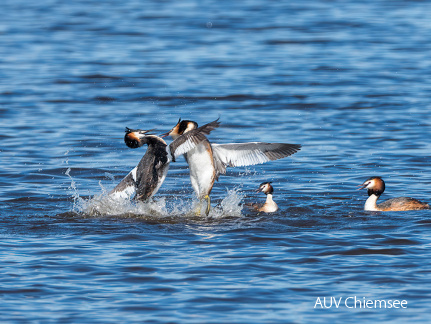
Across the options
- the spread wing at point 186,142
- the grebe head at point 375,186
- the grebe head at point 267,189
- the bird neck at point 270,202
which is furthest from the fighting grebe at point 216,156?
the grebe head at point 375,186

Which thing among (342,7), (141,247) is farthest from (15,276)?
(342,7)

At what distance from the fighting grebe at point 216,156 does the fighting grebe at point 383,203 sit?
1.13 m

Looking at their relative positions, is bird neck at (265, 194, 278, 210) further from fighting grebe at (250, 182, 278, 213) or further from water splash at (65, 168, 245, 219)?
water splash at (65, 168, 245, 219)

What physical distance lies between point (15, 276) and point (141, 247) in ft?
4.83

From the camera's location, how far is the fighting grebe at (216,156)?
34.1ft

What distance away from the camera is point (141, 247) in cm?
862

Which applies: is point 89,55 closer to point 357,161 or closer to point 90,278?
point 357,161

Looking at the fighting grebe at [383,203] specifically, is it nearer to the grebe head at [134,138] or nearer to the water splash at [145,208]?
the water splash at [145,208]

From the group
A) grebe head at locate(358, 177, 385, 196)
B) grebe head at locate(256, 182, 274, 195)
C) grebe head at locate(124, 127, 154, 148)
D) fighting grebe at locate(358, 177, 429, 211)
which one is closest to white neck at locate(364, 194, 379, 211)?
fighting grebe at locate(358, 177, 429, 211)

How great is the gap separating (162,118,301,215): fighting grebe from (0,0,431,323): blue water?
1.38 ft

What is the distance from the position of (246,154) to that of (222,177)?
227 cm

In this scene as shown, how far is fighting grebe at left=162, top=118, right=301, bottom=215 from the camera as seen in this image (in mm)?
10398

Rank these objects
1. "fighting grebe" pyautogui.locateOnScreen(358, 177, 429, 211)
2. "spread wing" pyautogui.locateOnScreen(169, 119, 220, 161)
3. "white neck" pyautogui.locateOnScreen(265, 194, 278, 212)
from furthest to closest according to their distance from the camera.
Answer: "white neck" pyautogui.locateOnScreen(265, 194, 278, 212) → "fighting grebe" pyautogui.locateOnScreen(358, 177, 429, 211) → "spread wing" pyautogui.locateOnScreen(169, 119, 220, 161)

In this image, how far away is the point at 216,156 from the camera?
420 inches
